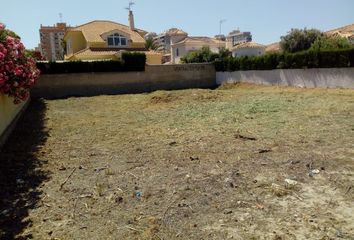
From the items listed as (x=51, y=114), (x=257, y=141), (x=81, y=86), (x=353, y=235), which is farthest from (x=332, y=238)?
(x=81, y=86)

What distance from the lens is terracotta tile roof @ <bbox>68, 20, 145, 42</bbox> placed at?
103 ft

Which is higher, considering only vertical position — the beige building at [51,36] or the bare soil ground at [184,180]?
the beige building at [51,36]

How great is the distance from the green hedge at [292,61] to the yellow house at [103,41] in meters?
9.50

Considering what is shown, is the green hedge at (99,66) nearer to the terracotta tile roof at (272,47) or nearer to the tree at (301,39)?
the tree at (301,39)

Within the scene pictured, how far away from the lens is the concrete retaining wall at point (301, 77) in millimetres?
16000

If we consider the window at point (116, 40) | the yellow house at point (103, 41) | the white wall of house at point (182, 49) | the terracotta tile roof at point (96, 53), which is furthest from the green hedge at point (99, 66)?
the white wall of house at point (182, 49)

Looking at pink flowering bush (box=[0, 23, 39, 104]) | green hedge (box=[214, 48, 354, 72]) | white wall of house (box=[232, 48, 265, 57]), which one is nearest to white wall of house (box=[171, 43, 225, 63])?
white wall of house (box=[232, 48, 265, 57])

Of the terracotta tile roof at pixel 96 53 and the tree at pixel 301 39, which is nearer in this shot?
the terracotta tile roof at pixel 96 53

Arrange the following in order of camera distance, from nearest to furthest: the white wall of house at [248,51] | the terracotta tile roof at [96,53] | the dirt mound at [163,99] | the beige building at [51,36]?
1. the dirt mound at [163,99]
2. the terracotta tile roof at [96,53]
3. the white wall of house at [248,51]
4. the beige building at [51,36]

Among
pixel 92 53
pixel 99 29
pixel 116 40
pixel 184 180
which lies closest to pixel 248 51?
pixel 116 40

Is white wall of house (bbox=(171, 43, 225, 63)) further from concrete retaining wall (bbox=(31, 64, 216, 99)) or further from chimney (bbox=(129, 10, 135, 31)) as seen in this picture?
concrete retaining wall (bbox=(31, 64, 216, 99))

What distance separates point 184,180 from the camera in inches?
190

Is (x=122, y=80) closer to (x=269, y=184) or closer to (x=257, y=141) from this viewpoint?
(x=257, y=141)

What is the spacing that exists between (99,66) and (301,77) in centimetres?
1203
